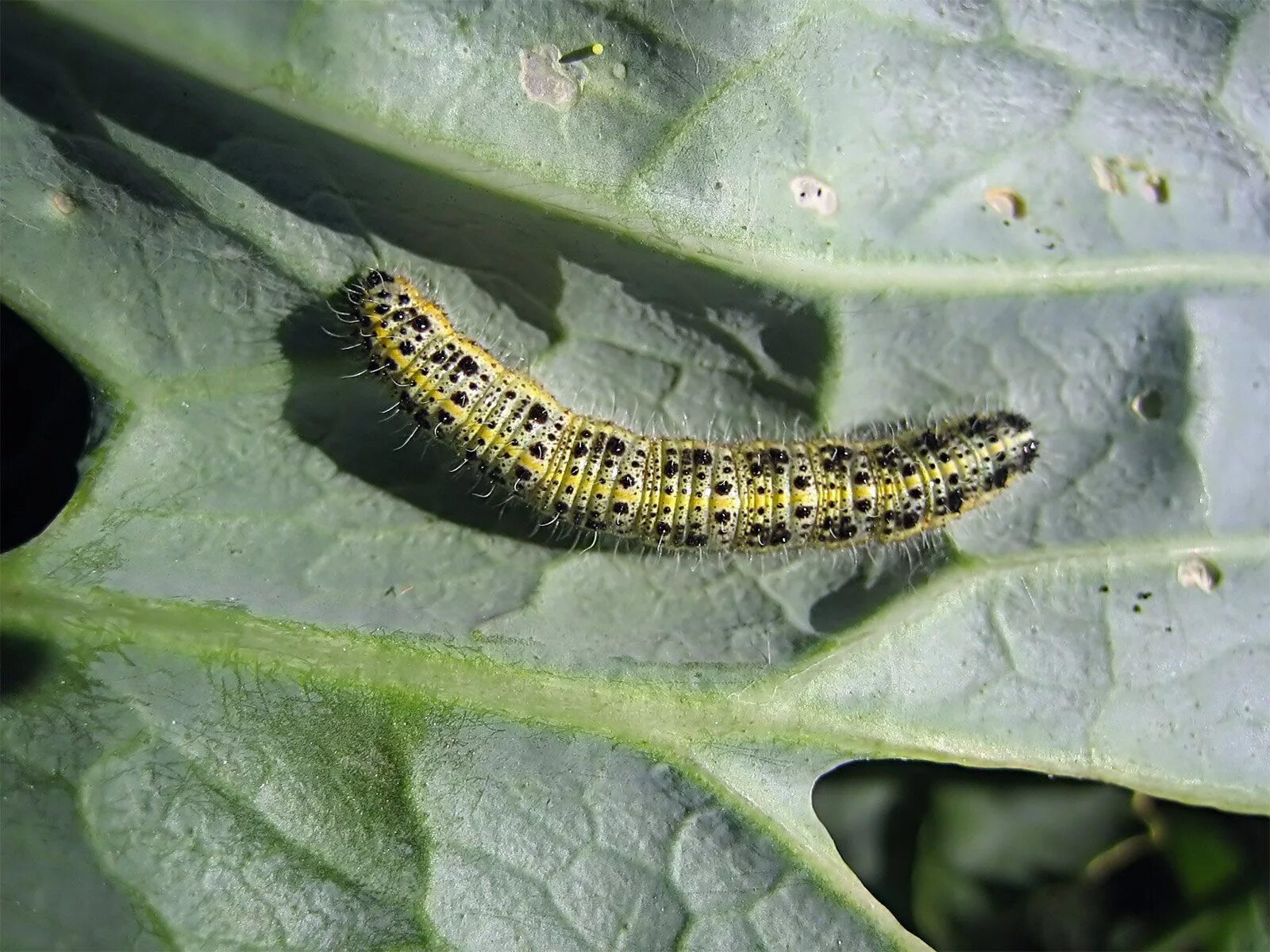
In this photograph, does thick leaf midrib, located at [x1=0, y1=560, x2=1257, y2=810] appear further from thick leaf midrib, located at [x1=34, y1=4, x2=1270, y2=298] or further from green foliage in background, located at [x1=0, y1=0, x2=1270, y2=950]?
thick leaf midrib, located at [x1=34, y1=4, x2=1270, y2=298]

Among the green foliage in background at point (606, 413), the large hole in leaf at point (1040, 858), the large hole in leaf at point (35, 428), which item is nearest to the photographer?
the green foliage in background at point (606, 413)

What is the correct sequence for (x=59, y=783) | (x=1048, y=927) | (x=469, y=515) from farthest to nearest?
(x=1048, y=927)
(x=469, y=515)
(x=59, y=783)

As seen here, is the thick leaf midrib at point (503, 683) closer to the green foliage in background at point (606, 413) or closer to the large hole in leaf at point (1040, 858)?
the green foliage in background at point (606, 413)

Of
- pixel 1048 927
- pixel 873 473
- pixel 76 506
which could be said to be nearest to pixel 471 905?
pixel 76 506

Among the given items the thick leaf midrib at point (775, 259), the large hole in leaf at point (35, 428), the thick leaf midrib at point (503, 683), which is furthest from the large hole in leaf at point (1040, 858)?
the large hole in leaf at point (35, 428)

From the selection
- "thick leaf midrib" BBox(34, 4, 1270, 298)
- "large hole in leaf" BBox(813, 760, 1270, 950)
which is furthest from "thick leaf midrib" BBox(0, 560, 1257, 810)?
"thick leaf midrib" BBox(34, 4, 1270, 298)

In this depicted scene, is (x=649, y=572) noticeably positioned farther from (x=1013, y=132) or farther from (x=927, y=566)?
(x=1013, y=132)

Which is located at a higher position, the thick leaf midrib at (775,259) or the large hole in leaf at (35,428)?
the thick leaf midrib at (775,259)

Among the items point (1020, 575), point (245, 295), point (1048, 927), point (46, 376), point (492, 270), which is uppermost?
point (492, 270)
